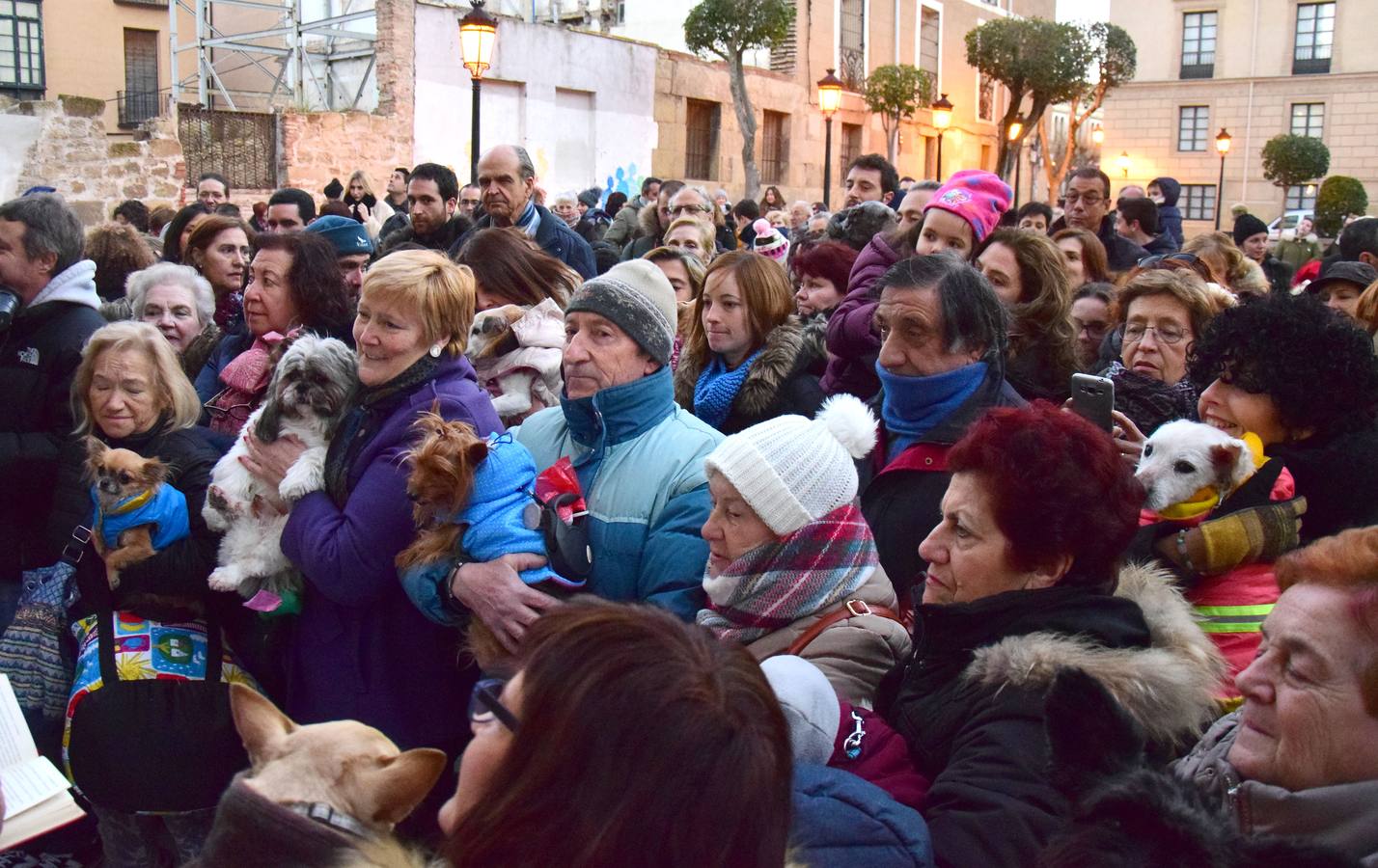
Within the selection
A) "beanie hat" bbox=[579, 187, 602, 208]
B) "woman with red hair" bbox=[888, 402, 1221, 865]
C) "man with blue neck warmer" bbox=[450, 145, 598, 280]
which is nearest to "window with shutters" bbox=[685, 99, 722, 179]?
"beanie hat" bbox=[579, 187, 602, 208]

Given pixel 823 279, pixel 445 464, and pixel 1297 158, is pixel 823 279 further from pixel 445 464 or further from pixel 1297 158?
pixel 1297 158

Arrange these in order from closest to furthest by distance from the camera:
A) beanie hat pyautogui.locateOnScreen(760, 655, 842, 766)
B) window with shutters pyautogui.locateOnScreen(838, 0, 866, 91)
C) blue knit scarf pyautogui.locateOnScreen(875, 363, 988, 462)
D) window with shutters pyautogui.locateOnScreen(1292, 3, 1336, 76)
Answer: beanie hat pyautogui.locateOnScreen(760, 655, 842, 766) < blue knit scarf pyautogui.locateOnScreen(875, 363, 988, 462) < window with shutters pyautogui.locateOnScreen(838, 0, 866, 91) < window with shutters pyautogui.locateOnScreen(1292, 3, 1336, 76)

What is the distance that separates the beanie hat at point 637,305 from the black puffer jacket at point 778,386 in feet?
2.99

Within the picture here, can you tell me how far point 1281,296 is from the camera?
A: 10.8 feet

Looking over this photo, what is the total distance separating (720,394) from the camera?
14.9 ft

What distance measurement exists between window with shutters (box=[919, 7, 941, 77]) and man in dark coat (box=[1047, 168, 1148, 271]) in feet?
103

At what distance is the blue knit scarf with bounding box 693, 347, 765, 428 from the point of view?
4535mm

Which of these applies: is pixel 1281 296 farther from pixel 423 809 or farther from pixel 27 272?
pixel 27 272

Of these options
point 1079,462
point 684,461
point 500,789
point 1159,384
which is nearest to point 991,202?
A: point 1159,384

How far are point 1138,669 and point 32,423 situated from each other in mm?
3929

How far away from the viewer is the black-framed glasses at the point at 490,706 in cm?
144

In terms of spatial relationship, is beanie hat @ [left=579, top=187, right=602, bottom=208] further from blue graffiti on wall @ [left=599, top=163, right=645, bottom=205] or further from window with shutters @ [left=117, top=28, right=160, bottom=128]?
window with shutters @ [left=117, top=28, right=160, bottom=128]

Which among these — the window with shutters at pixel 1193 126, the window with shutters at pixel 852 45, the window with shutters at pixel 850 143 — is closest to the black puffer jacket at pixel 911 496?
the window with shutters at pixel 852 45

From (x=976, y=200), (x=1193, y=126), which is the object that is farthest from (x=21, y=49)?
(x=1193, y=126)
